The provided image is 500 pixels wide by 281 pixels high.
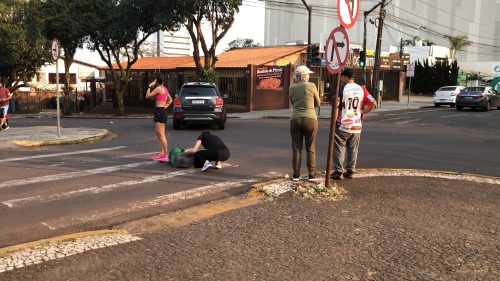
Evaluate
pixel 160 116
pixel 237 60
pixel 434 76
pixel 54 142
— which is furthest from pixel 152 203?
pixel 434 76

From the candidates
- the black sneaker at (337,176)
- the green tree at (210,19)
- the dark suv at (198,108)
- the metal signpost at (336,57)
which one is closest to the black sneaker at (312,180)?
the metal signpost at (336,57)

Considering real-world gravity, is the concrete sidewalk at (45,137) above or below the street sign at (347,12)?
below

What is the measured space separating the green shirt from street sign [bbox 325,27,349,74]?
0.43m

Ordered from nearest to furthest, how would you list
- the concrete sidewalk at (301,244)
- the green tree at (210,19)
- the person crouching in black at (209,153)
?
the concrete sidewalk at (301,244) → the person crouching in black at (209,153) → the green tree at (210,19)

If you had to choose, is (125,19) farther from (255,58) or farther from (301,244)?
(301,244)

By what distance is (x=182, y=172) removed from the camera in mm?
8305

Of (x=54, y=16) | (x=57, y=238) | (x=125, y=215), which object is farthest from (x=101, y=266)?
(x=54, y=16)

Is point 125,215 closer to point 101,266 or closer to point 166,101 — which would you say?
point 101,266

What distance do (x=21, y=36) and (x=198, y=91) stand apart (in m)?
24.4

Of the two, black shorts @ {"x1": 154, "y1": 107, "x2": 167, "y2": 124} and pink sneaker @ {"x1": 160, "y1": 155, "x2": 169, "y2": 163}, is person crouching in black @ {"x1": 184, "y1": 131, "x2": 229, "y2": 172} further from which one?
black shorts @ {"x1": 154, "y1": 107, "x2": 167, "y2": 124}

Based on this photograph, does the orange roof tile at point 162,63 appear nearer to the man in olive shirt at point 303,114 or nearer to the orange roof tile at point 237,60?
the orange roof tile at point 237,60

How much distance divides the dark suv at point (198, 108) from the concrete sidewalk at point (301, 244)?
937 centimetres

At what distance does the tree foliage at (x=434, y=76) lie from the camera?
1938 inches

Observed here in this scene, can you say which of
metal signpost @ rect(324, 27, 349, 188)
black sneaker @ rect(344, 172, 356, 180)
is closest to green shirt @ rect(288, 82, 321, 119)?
metal signpost @ rect(324, 27, 349, 188)
